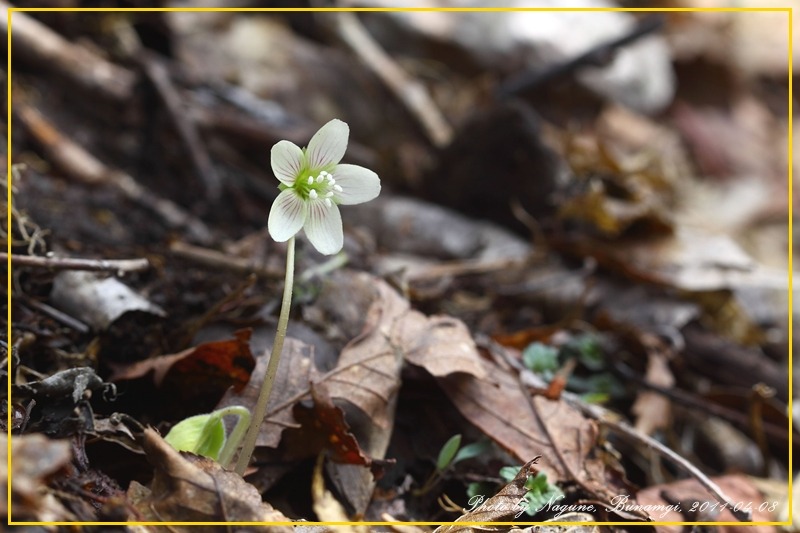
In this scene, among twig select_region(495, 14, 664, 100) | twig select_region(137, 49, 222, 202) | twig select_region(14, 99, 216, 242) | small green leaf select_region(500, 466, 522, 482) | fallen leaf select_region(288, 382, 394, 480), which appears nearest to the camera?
fallen leaf select_region(288, 382, 394, 480)

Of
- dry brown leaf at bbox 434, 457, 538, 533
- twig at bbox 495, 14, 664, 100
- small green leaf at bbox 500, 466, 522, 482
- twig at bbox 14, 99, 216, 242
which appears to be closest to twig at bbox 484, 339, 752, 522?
small green leaf at bbox 500, 466, 522, 482

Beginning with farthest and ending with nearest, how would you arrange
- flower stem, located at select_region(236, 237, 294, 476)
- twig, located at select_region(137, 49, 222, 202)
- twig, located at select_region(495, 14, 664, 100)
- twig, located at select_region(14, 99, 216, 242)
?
twig, located at select_region(495, 14, 664, 100) < twig, located at select_region(137, 49, 222, 202) < twig, located at select_region(14, 99, 216, 242) < flower stem, located at select_region(236, 237, 294, 476)

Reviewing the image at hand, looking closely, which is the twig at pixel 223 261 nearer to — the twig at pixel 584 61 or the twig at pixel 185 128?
the twig at pixel 185 128

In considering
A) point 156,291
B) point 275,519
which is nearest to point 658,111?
point 156,291

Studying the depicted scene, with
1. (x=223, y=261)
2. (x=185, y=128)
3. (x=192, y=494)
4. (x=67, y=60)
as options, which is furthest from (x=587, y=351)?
(x=67, y=60)

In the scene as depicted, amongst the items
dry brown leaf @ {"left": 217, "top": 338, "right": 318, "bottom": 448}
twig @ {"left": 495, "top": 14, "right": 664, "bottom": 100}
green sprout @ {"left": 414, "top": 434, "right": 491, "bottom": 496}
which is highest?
twig @ {"left": 495, "top": 14, "right": 664, "bottom": 100}

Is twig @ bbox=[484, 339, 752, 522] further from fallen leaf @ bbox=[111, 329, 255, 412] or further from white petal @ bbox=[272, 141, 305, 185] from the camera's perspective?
white petal @ bbox=[272, 141, 305, 185]
